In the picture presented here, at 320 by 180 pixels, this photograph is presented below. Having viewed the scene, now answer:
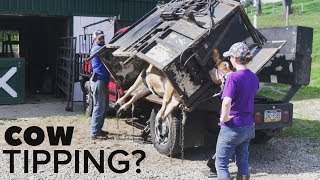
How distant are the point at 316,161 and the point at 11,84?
8.90 meters

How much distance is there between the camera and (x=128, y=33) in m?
8.34

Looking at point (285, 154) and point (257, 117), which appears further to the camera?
point (285, 154)

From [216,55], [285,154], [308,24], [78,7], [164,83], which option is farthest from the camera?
[308,24]

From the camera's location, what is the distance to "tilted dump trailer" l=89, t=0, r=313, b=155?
652 cm

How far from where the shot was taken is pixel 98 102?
27.9 ft

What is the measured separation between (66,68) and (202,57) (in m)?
7.51

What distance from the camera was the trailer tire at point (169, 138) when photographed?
704cm

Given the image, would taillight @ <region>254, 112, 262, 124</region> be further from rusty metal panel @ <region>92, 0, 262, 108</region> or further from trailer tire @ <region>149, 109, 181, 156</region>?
trailer tire @ <region>149, 109, 181, 156</region>

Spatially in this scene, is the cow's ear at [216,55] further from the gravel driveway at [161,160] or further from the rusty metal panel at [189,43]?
the gravel driveway at [161,160]

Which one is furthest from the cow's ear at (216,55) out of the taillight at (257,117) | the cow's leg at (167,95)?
the taillight at (257,117)

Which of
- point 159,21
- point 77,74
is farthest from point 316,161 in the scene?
point 77,74

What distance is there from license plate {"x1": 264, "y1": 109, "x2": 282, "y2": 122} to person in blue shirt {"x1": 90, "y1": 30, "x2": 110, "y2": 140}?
3052 mm

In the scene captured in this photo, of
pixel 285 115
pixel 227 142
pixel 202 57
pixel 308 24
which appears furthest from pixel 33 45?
pixel 308 24

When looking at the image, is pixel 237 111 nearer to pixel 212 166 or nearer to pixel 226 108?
pixel 226 108
